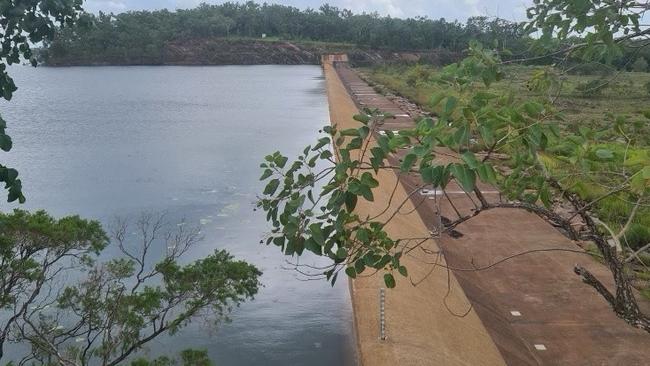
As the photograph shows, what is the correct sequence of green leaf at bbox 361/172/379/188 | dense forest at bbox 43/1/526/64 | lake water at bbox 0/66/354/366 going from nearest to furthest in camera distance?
1. green leaf at bbox 361/172/379/188
2. lake water at bbox 0/66/354/366
3. dense forest at bbox 43/1/526/64

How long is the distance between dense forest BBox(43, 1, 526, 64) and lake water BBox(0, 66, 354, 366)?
107 feet

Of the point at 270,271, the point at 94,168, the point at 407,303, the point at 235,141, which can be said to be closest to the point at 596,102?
the point at 235,141

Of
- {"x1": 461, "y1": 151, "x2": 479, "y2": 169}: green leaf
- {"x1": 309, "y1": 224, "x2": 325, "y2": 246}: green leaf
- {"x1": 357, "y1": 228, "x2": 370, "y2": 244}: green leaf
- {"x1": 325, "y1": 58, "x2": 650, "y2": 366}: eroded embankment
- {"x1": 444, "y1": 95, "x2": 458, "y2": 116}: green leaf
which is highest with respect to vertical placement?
{"x1": 444, "y1": 95, "x2": 458, "y2": 116}: green leaf

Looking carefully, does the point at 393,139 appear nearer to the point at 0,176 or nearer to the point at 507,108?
the point at 507,108

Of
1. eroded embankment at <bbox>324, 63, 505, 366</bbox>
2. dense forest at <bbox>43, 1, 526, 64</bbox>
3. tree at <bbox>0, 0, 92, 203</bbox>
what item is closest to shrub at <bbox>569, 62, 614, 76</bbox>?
eroded embankment at <bbox>324, 63, 505, 366</bbox>

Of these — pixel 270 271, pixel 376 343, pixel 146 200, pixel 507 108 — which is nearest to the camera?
pixel 507 108

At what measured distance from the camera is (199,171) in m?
19.0

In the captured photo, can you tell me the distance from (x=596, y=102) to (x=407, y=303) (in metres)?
34.5

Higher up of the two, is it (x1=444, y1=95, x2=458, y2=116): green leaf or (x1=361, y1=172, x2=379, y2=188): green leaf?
(x1=444, y1=95, x2=458, y2=116): green leaf

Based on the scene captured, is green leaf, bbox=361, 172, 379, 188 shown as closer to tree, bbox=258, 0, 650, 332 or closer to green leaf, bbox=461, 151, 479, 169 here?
tree, bbox=258, 0, 650, 332

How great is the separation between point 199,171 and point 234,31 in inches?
2999

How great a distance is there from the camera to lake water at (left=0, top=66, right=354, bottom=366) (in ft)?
30.6

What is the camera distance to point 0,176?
303cm

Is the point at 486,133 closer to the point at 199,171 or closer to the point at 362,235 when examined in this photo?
the point at 362,235
